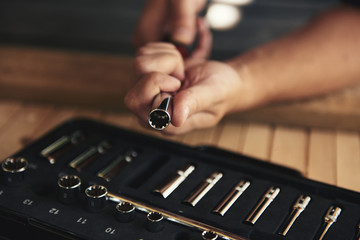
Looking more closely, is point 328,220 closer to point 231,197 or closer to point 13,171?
point 231,197

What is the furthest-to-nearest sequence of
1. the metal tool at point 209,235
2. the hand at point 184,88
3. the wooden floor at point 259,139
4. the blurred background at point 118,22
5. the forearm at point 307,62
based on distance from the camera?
1. the blurred background at point 118,22
2. the forearm at point 307,62
3. the wooden floor at point 259,139
4. the hand at point 184,88
5. the metal tool at point 209,235

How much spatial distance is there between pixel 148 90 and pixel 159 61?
69mm

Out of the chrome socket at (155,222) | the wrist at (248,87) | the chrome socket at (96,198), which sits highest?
the wrist at (248,87)

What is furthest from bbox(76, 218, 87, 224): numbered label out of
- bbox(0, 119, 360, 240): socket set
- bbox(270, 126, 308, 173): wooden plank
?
bbox(270, 126, 308, 173): wooden plank

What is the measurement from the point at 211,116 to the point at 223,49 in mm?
403

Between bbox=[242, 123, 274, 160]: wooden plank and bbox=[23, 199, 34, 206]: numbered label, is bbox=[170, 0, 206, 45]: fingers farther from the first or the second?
bbox=[23, 199, 34, 206]: numbered label

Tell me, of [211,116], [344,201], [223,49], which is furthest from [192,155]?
[223,49]

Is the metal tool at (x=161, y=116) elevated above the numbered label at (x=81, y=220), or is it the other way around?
the metal tool at (x=161, y=116)

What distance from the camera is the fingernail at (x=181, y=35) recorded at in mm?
847

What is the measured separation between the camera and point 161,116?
59 cm

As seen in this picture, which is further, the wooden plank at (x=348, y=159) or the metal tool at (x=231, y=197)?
the wooden plank at (x=348, y=159)

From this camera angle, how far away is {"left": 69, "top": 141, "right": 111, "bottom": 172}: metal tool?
2.17 feet

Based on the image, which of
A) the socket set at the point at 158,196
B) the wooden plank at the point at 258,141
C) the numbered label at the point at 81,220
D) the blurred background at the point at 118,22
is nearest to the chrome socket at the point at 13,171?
the socket set at the point at 158,196

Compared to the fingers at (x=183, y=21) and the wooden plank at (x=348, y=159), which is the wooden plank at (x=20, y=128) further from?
the wooden plank at (x=348, y=159)
